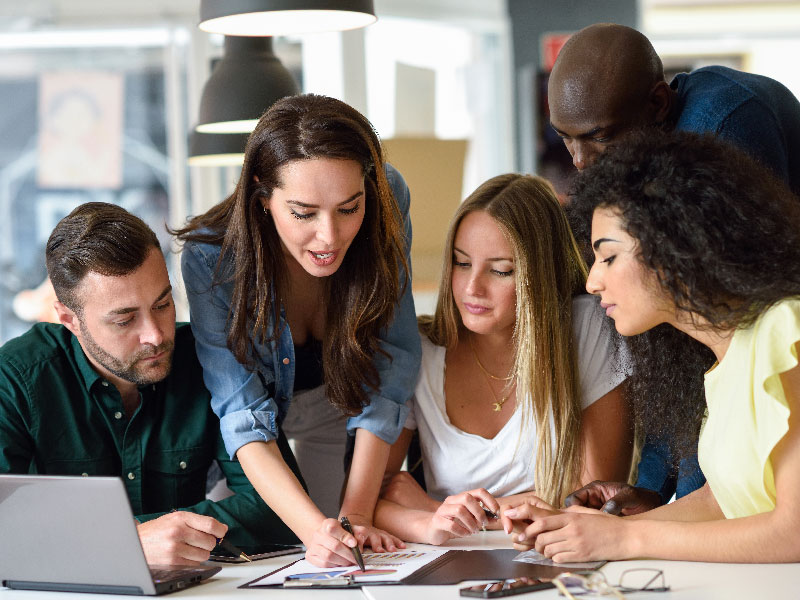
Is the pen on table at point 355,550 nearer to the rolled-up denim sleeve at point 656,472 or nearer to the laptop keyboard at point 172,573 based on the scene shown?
the laptop keyboard at point 172,573

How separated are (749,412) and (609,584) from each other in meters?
0.34

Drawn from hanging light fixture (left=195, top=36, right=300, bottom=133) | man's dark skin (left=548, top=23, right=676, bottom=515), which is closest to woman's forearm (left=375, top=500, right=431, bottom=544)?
man's dark skin (left=548, top=23, right=676, bottom=515)

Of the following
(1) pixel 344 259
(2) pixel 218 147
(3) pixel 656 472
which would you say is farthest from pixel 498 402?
(2) pixel 218 147

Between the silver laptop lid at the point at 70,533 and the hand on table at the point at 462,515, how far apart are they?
515 millimetres

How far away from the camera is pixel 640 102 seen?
2.05m

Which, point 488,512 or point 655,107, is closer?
Result: point 488,512

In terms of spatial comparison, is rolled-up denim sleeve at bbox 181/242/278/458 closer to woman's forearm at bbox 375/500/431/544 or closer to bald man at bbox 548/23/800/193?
woman's forearm at bbox 375/500/431/544

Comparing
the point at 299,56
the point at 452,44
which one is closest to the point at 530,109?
the point at 452,44

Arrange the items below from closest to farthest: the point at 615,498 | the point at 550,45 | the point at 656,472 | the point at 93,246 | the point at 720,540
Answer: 1. the point at 720,540
2. the point at 615,498
3. the point at 93,246
4. the point at 656,472
5. the point at 550,45

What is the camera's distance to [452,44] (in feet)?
19.3

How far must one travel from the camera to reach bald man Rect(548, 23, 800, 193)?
6.48 feet

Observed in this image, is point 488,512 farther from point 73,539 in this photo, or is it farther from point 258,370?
point 73,539

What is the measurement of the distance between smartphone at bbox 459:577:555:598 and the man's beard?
0.80 meters

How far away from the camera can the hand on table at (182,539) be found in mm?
1621
